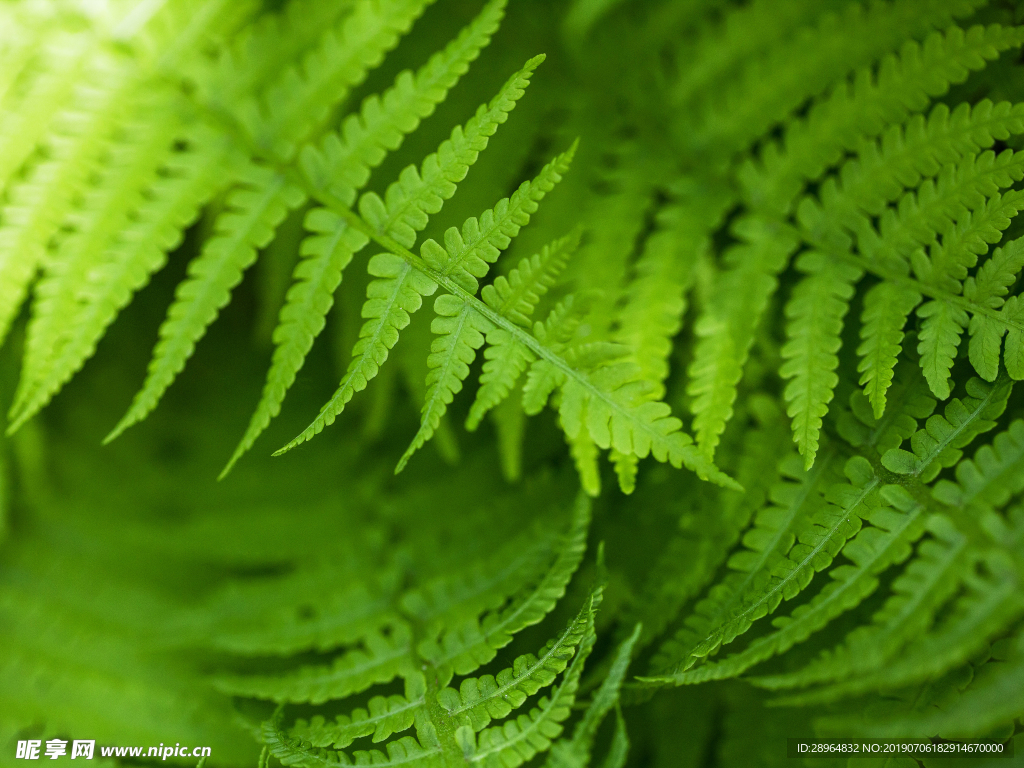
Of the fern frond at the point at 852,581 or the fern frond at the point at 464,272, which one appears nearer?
the fern frond at the point at 852,581

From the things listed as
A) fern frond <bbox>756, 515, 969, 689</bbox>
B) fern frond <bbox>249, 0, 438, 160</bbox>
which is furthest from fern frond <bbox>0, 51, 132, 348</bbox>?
fern frond <bbox>756, 515, 969, 689</bbox>

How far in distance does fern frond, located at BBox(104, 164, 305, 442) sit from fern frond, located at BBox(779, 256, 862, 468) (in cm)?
93

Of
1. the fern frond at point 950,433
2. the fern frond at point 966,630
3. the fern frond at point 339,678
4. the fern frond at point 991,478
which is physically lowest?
the fern frond at point 339,678

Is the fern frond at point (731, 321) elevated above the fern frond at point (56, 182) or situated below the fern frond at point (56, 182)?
below

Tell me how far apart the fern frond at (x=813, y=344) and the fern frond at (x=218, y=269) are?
927mm

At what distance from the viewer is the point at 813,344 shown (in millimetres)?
1128

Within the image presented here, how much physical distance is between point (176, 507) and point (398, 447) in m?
0.69

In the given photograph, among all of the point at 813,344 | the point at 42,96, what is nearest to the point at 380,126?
the point at 42,96

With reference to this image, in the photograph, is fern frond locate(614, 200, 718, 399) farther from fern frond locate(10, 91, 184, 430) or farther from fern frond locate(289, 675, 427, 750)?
fern frond locate(10, 91, 184, 430)

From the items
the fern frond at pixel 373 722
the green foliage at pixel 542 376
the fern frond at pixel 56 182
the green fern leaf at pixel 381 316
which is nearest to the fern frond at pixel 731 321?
the green foliage at pixel 542 376

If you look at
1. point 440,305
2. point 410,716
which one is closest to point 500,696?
point 410,716

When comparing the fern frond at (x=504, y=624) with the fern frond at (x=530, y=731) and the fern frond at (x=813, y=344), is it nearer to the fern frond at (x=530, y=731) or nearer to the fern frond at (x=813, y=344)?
the fern frond at (x=530, y=731)

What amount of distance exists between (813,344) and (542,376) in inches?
18.3

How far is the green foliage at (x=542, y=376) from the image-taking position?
1002mm
